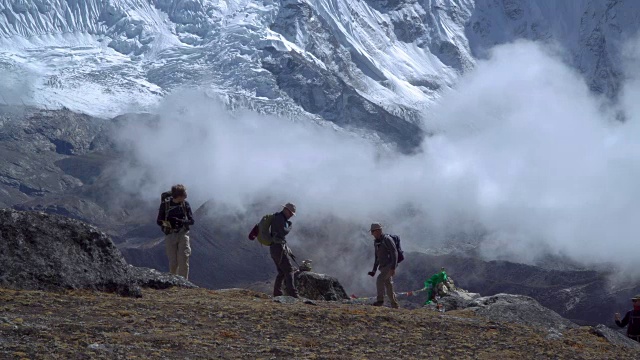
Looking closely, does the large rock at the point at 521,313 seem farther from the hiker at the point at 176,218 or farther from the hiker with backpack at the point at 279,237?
the hiker at the point at 176,218

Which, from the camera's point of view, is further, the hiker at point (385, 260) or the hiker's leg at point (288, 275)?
the hiker at point (385, 260)

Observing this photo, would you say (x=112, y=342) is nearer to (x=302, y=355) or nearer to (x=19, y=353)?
(x=19, y=353)

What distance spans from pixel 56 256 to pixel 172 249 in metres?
9.09

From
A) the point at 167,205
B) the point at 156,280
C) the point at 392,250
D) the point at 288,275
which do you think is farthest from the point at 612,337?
the point at 167,205

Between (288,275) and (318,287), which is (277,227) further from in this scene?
(318,287)

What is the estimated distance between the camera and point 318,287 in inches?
1315

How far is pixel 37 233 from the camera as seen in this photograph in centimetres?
2177

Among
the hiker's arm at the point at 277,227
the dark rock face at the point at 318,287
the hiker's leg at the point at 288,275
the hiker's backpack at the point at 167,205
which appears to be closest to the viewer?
the hiker's arm at the point at 277,227

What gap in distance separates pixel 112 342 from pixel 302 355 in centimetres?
328

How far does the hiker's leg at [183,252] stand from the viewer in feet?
99.7

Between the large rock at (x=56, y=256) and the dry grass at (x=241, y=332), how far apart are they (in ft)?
1.94

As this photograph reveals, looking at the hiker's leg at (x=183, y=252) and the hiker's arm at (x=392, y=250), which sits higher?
the hiker's arm at (x=392, y=250)

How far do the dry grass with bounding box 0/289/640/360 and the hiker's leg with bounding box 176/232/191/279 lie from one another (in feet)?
16.2

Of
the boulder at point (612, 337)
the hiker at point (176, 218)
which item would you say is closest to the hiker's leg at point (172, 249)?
the hiker at point (176, 218)
